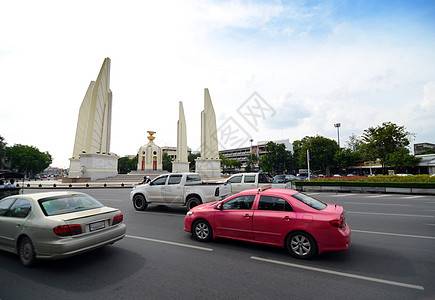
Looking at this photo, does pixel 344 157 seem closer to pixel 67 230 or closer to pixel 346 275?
pixel 346 275

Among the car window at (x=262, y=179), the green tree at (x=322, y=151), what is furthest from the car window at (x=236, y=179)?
the green tree at (x=322, y=151)

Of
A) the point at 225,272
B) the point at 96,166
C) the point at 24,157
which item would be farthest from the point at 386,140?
the point at 24,157

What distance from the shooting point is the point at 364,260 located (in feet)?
14.5

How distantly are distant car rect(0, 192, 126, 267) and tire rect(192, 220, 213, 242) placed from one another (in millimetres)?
1857

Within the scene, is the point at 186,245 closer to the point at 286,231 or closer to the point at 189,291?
the point at 189,291

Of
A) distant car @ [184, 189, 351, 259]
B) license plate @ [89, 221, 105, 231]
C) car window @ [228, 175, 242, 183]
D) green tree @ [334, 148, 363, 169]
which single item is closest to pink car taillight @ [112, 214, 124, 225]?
license plate @ [89, 221, 105, 231]

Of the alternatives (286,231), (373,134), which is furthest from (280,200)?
(373,134)

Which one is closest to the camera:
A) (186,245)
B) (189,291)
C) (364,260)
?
(189,291)

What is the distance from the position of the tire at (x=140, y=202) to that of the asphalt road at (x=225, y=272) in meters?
4.71

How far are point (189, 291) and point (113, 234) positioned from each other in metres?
2.34

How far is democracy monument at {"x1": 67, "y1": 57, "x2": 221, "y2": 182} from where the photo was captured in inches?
1480

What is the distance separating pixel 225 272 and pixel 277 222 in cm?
154

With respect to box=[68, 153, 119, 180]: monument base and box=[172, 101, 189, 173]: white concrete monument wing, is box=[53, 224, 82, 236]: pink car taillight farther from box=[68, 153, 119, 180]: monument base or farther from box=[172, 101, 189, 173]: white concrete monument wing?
box=[172, 101, 189, 173]: white concrete monument wing

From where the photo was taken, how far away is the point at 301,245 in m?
4.50
